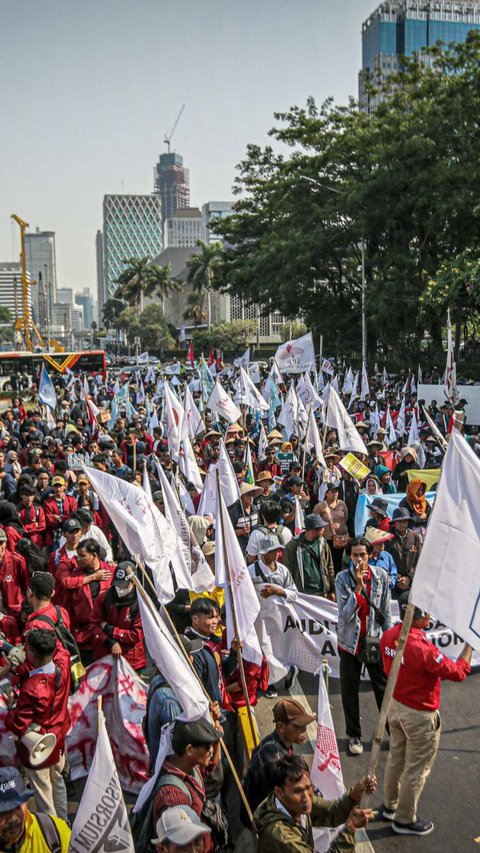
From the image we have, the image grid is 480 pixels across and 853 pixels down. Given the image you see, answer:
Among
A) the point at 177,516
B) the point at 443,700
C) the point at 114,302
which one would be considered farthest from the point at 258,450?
the point at 114,302

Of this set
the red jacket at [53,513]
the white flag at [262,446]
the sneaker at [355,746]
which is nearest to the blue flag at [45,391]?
the white flag at [262,446]

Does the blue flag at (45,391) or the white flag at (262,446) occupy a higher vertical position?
the blue flag at (45,391)

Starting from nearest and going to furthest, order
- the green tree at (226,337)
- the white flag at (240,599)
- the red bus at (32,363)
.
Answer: the white flag at (240,599), the red bus at (32,363), the green tree at (226,337)

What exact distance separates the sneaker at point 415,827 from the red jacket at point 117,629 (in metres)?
2.12

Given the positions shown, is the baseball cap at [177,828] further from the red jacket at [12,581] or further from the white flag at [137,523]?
the red jacket at [12,581]

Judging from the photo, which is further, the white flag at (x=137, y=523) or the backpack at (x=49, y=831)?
the white flag at (x=137, y=523)

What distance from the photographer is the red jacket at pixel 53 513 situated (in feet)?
28.1

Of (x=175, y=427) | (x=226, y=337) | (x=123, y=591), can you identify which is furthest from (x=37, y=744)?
(x=226, y=337)

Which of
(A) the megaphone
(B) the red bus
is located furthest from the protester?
(B) the red bus

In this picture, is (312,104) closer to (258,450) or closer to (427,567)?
(258,450)

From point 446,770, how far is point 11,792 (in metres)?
3.31

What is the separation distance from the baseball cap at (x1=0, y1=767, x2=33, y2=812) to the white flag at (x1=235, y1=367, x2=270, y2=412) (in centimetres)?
1273

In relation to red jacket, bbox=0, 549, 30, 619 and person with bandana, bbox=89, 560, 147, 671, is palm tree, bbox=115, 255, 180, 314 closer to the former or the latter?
red jacket, bbox=0, 549, 30, 619

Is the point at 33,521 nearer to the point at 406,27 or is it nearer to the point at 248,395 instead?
the point at 248,395
